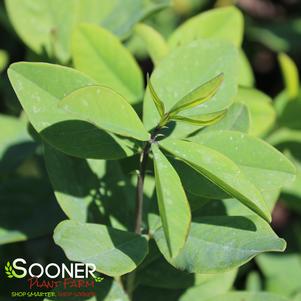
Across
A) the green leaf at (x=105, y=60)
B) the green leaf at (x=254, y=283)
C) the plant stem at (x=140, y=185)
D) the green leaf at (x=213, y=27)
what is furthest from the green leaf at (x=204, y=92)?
the green leaf at (x=254, y=283)

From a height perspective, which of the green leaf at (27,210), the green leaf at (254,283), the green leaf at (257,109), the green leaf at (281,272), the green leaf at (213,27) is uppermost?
the green leaf at (213,27)

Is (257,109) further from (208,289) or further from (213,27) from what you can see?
(208,289)

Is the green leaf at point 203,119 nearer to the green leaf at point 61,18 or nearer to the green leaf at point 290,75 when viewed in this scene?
the green leaf at point 61,18

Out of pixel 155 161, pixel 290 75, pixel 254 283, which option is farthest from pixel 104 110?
pixel 254 283

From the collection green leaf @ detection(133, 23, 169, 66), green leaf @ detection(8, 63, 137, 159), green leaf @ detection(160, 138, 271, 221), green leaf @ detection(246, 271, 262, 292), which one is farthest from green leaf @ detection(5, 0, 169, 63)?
green leaf @ detection(246, 271, 262, 292)

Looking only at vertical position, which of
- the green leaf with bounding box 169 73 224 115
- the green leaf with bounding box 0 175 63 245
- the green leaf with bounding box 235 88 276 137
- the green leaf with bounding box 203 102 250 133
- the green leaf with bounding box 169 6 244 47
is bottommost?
the green leaf with bounding box 0 175 63 245

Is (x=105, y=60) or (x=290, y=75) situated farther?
(x=290, y=75)

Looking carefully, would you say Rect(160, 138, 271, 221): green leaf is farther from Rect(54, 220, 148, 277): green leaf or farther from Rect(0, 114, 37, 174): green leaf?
Rect(0, 114, 37, 174): green leaf
